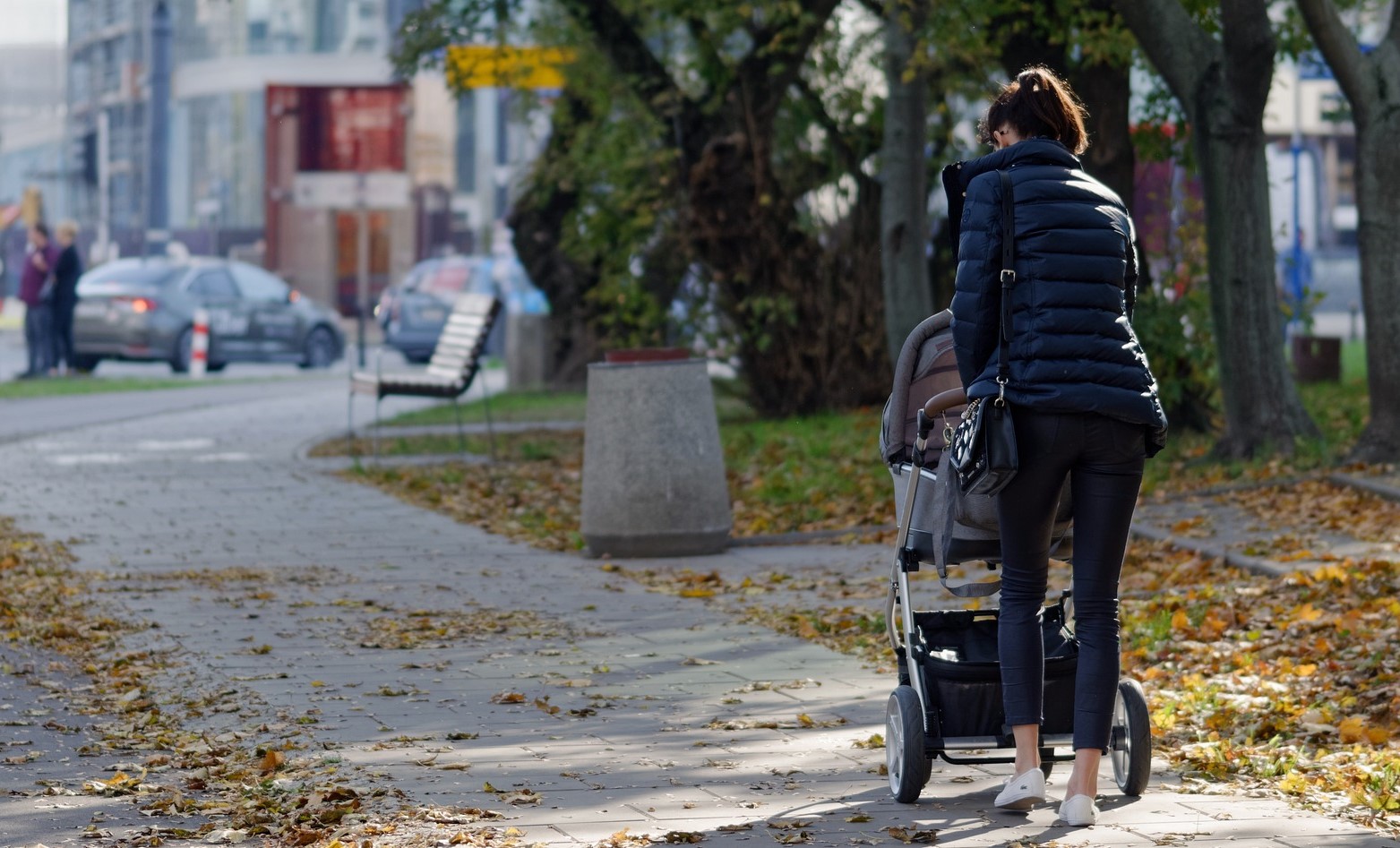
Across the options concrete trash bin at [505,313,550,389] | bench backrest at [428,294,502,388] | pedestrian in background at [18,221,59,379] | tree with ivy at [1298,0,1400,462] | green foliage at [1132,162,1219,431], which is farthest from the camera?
pedestrian in background at [18,221,59,379]

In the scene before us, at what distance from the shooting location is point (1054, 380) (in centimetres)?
504

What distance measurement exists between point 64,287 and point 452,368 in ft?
36.8

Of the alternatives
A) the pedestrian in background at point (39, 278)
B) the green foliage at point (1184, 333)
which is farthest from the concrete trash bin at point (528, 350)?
the green foliage at point (1184, 333)

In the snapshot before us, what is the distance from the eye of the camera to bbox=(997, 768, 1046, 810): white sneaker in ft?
17.0

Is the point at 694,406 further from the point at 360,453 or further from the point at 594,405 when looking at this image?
the point at 360,453

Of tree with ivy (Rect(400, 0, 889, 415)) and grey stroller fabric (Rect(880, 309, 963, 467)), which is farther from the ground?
tree with ivy (Rect(400, 0, 889, 415))

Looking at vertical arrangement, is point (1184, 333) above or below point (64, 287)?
below

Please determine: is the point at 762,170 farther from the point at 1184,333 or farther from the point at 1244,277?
the point at 1244,277

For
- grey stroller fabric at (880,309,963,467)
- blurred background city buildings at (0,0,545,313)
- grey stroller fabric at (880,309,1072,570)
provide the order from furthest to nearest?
blurred background city buildings at (0,0,545,313) → grey stroller fabric at (880,309,963,467) → grey stroller fabric at (880,309,1072,570)

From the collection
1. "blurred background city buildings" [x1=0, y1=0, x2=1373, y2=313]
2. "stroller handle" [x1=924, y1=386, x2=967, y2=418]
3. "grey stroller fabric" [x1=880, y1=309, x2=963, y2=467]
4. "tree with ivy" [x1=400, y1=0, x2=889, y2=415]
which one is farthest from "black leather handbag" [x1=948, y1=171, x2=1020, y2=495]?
"blurred background city buildings" [x1=0, y1=0, x2=1373, y2=313]

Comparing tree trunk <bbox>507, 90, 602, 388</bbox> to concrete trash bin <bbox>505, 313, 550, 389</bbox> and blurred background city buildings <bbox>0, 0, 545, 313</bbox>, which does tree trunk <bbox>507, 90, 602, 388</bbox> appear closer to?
concrete trash bin <bbox>505, 313, 550, 389</bbox>

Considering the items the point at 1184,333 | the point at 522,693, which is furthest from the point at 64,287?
the point at 522,693

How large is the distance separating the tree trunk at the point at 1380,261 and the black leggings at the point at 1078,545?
8.15 metres

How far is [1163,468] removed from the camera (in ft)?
44.4
